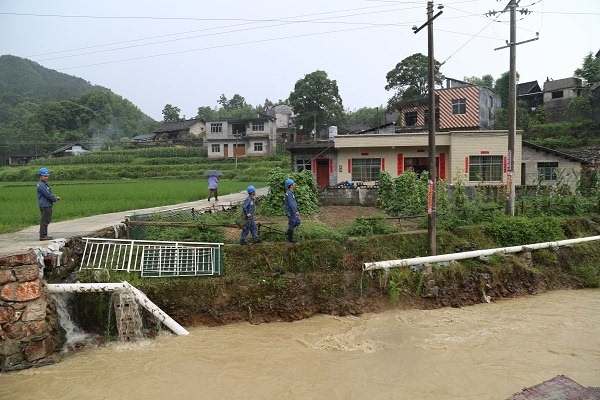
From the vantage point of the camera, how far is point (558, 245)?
1307 cm

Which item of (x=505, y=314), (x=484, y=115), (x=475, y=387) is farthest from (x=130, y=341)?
(x=484, y=115)

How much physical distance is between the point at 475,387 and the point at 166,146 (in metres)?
55.2

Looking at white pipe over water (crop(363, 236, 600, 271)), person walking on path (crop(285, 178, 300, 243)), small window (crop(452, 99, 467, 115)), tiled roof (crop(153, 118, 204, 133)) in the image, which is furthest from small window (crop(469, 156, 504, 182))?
tiled roof (crop(153, 118, 204, 133))

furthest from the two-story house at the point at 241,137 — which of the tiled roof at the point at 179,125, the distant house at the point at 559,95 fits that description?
the distant house at the point at 559,95

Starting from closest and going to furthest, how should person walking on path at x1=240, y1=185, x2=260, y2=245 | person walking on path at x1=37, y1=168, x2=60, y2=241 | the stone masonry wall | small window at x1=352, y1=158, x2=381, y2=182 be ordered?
1. the stone masonry wall
2. person walking on path at x1=37, y1=168, x2=60, y2=241
3. person walking on path at x1=240, y1=185, x2=260, y2=245
4. small window at x1=352, y1=158, x2=381, y2=182

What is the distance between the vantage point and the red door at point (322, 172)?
24.8m

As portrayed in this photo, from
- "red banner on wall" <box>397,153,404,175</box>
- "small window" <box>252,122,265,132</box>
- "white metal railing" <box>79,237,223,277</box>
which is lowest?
"white metal railing" <box>79,237,223,277</box>

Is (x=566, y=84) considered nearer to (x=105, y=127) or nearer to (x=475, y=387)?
(x=475, y=387)

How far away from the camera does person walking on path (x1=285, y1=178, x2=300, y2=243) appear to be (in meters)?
10.6

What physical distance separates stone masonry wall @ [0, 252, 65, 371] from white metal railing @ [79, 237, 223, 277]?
1.47 metres

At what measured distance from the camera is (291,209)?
35.2 ft

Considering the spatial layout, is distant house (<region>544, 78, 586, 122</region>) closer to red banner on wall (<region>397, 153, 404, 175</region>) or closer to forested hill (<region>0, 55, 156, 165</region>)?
red banner on wall (<region>397, 153, 404, 175</region>)

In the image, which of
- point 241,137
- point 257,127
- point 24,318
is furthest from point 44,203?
point 257,127

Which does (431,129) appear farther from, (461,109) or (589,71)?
(589,71)
